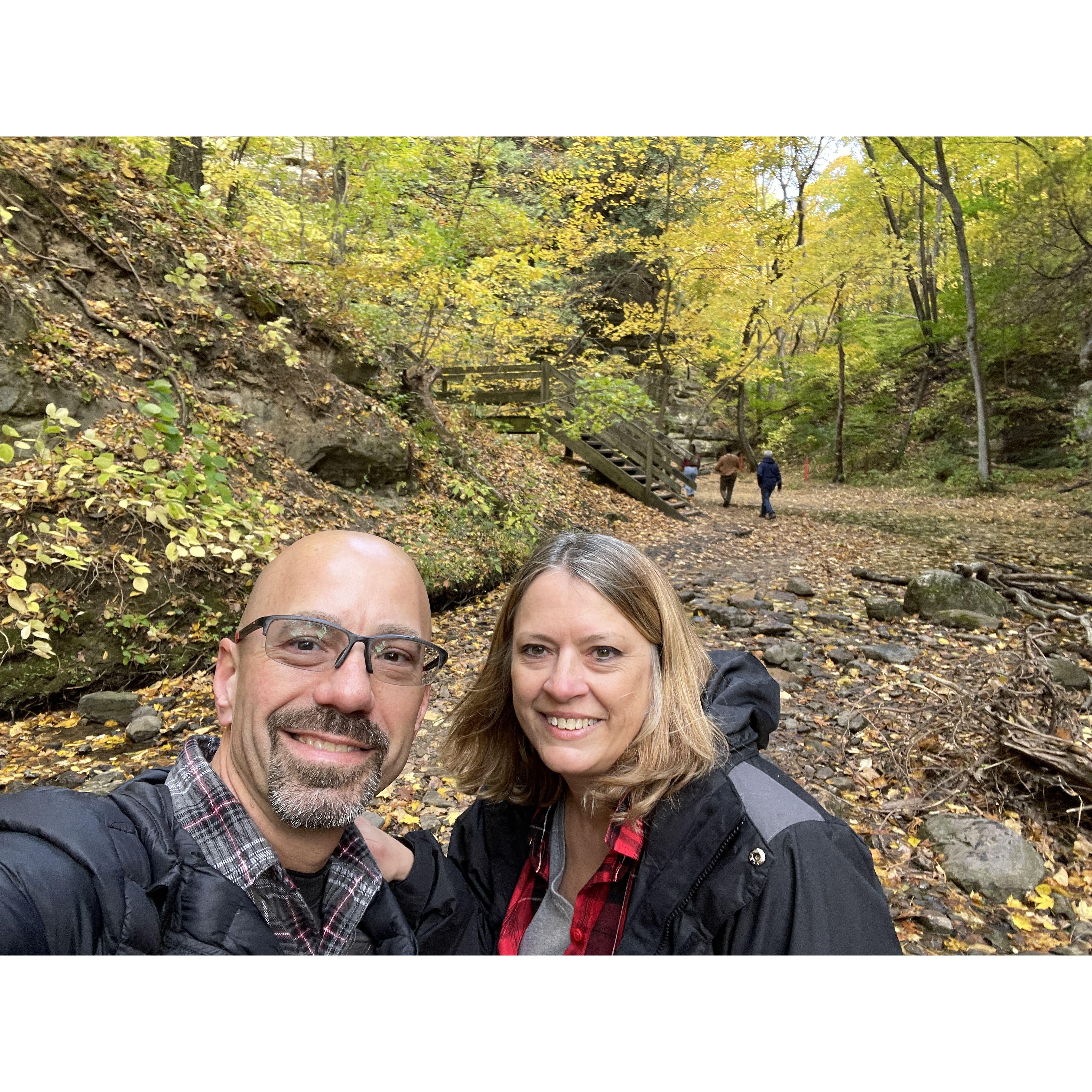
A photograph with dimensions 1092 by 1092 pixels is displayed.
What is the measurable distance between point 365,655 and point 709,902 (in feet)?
2.55

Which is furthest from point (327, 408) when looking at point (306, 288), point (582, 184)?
point (582, 184)

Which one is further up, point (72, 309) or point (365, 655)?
point (72, 309)

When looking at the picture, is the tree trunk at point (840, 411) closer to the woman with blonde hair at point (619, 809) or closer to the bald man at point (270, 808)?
the woman with blonde hair at point (619, 809)

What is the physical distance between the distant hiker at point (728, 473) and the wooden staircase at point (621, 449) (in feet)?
1.79

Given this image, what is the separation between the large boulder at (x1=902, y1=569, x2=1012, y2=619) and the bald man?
5.16 meters

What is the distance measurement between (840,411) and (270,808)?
23.4ft

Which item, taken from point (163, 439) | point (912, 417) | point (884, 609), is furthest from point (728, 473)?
point (163, 439)

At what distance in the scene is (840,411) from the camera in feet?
22.4

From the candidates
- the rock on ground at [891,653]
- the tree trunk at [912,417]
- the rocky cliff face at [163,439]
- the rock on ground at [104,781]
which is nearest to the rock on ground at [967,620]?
the rock on ground at [891,653]

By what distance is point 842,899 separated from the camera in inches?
40.7

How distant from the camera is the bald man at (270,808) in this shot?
0.93 meters

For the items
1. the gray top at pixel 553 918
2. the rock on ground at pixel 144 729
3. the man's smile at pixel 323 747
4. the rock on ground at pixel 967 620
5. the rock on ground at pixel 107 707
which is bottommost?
the rock on ground at pixel 144 729

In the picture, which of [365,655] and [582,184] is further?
[582,184]
